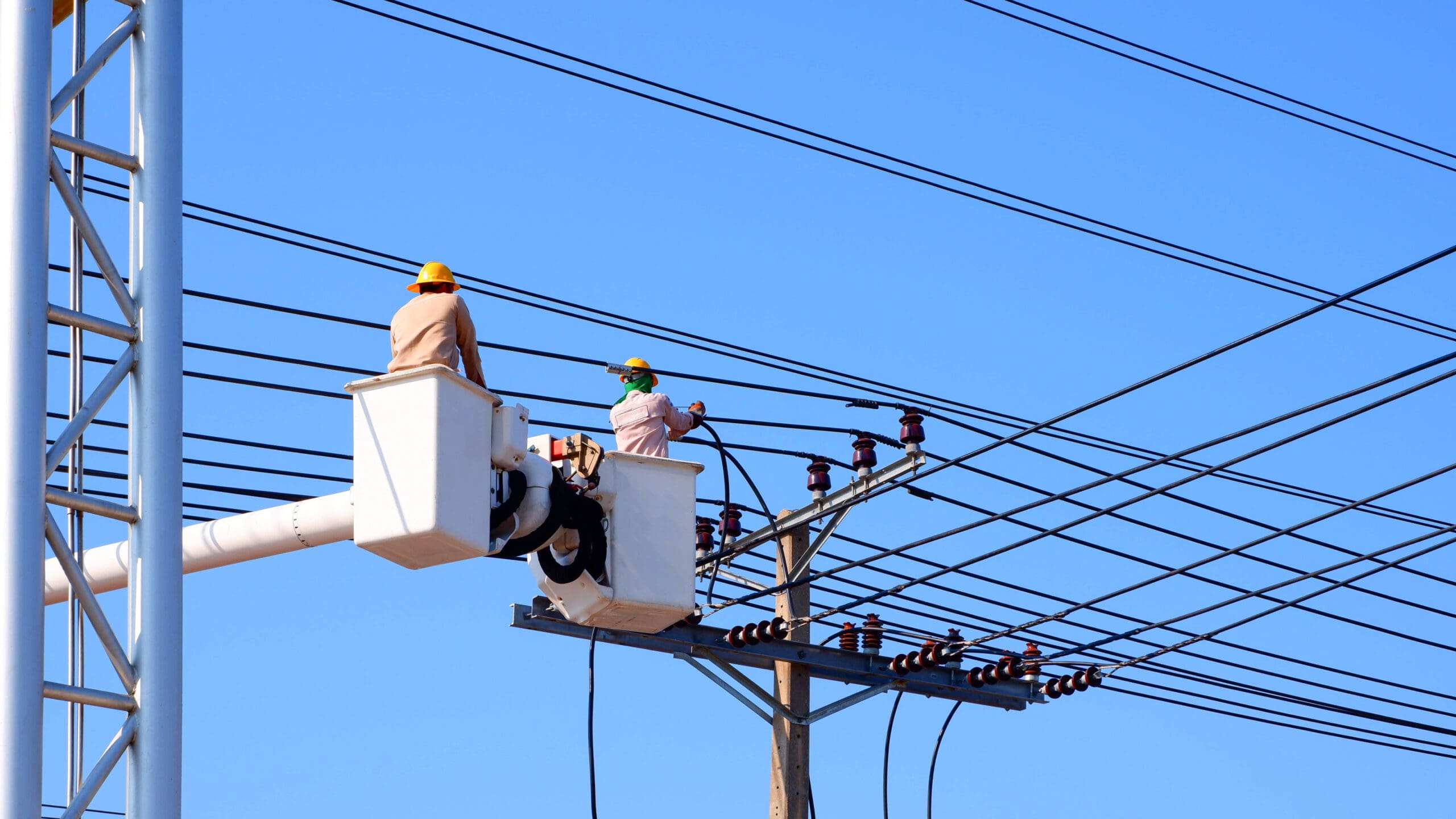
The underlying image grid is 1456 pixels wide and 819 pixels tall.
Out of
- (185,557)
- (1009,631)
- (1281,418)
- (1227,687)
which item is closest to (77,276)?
(185,557)

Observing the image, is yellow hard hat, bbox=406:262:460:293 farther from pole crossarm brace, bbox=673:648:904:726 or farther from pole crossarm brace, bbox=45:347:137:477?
pole crossarm brace, bbox=673:648:904:726

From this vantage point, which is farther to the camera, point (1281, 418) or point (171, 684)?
point (1281, 418)

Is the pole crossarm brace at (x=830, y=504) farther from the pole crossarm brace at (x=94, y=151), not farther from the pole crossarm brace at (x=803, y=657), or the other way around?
the pole crossarm brace at (x=94, y=151)

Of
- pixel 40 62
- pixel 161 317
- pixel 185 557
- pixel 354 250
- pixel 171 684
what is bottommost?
pixel 171 684

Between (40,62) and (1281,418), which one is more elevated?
(40,62)

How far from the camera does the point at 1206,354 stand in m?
10.7

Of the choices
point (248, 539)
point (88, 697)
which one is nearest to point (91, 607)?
point (88, 697)

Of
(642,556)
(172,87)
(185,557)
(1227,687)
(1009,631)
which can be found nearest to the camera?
(172,87)

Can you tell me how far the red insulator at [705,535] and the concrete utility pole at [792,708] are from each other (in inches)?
21.9

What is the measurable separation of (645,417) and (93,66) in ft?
14.8

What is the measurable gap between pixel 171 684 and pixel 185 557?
4.48 ft

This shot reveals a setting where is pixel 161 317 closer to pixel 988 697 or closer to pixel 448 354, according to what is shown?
pixel 448 354

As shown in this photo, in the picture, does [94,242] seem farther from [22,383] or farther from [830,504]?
[830,504]

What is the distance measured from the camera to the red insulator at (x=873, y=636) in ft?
52.7
